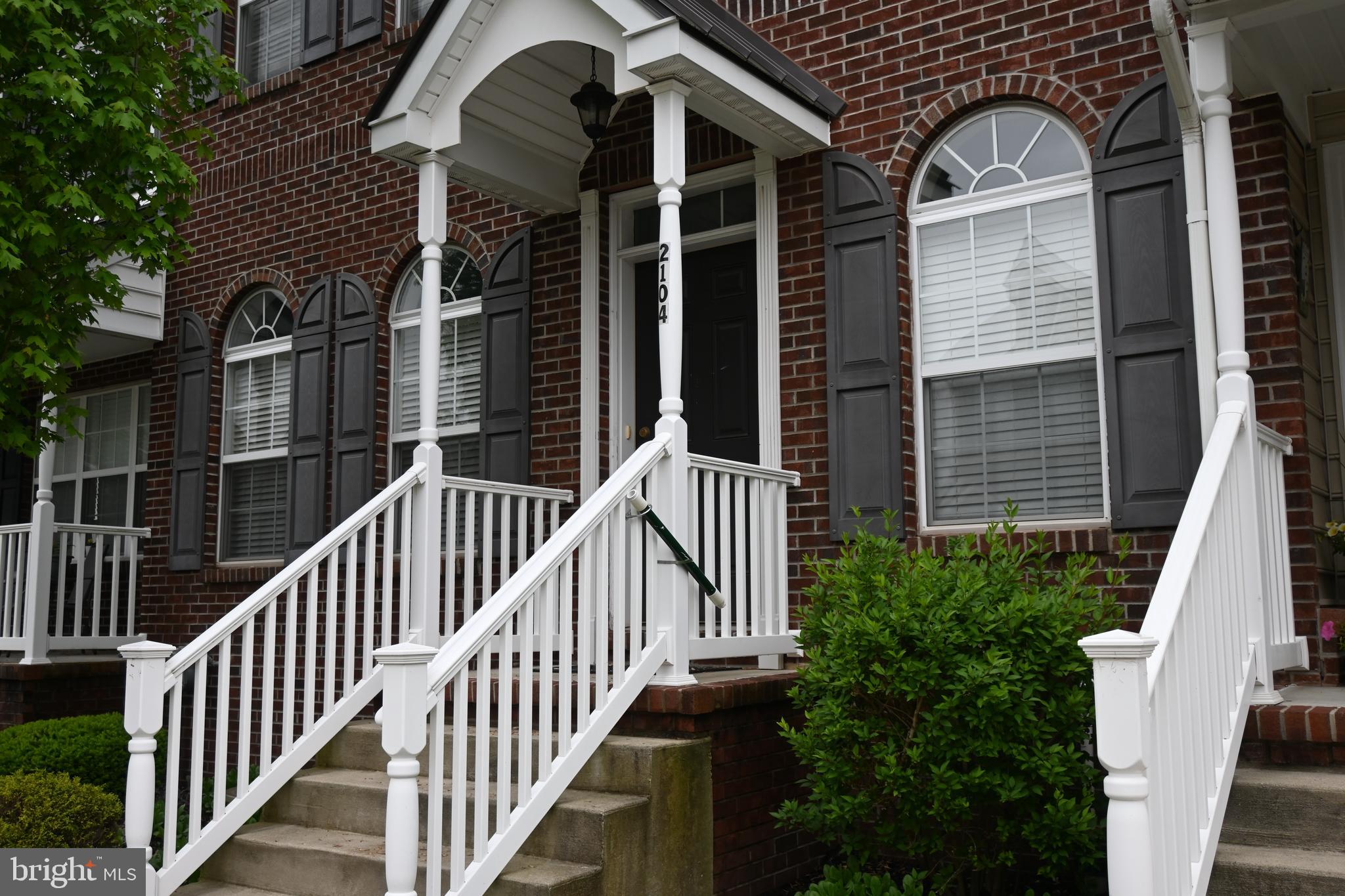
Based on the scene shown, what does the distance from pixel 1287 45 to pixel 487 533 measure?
433cm

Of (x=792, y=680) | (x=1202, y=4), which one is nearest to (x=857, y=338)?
(x=792, y=680)

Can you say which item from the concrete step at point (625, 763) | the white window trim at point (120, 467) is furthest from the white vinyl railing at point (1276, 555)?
the white window trim at point (120, 467)

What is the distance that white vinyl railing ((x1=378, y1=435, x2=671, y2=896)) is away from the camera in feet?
13.3

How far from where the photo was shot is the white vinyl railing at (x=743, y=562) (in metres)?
5.64

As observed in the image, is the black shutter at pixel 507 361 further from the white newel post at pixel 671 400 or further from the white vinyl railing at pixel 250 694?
the white newel post at pixel 671 400

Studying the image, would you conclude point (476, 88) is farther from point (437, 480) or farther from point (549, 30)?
point (437, 480)

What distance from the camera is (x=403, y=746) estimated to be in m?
4.00

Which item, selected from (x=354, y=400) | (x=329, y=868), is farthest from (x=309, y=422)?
(x=329, y=868)

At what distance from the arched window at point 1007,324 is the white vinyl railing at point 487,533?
84.4 inches

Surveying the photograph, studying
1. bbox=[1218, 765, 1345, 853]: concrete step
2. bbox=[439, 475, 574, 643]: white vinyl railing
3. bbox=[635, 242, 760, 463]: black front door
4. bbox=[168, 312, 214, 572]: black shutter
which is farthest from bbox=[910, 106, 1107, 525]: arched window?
bbox=[168, 312, 214, 572]: black shutter

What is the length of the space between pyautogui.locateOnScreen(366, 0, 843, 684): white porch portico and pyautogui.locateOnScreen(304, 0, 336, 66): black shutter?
2.71 m

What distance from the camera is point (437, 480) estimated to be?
21.2 feet

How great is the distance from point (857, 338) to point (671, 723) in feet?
7.64

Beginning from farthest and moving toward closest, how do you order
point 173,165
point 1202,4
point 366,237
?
point 366,237, point 173,165, point 1202,4
